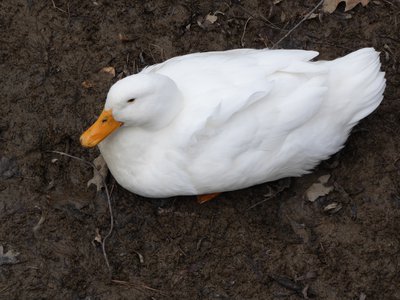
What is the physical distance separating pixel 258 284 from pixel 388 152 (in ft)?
3.88

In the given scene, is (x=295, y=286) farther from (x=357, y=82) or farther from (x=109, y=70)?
(x=109, y=70)

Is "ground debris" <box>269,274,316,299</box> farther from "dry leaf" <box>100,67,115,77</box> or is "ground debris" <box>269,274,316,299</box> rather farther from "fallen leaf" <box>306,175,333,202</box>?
"dry leaf" <box>100,67,115,77</box>

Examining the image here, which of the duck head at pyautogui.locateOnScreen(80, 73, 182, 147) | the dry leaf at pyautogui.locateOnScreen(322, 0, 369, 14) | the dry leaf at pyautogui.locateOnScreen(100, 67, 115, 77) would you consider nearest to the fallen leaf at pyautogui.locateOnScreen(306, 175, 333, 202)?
the duck head at pyautogui.locateOnScreen(80, 73, 182, 147)

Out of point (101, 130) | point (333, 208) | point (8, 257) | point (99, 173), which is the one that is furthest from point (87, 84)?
point (333, 208)

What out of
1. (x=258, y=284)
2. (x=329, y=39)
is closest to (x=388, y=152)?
(x=329, y=39)

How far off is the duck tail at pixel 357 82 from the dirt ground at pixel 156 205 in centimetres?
46

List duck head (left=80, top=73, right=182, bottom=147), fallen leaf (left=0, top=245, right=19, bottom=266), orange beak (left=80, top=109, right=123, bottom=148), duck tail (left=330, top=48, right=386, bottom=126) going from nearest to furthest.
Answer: duck head (left=80, top=73, right=182, bottom=147) < orange beak (left=80, top=109, right=123, bottom=148) < duck tail (left=330, top=48, right=386, bottom=126) < fallen leaf (left=0, top=245, right=19, bottom=266)

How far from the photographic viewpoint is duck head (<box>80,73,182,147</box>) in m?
2.98

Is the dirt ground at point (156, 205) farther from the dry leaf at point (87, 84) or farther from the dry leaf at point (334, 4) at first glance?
the dry leaf at point (334, 4)

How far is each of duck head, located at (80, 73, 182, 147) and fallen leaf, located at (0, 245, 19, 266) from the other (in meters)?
0.84

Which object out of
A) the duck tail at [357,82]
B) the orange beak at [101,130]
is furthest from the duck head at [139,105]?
the duck tail at [357,82]

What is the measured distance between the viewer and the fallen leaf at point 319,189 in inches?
143

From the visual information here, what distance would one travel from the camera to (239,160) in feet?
10.2

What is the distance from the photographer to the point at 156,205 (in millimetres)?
3631
